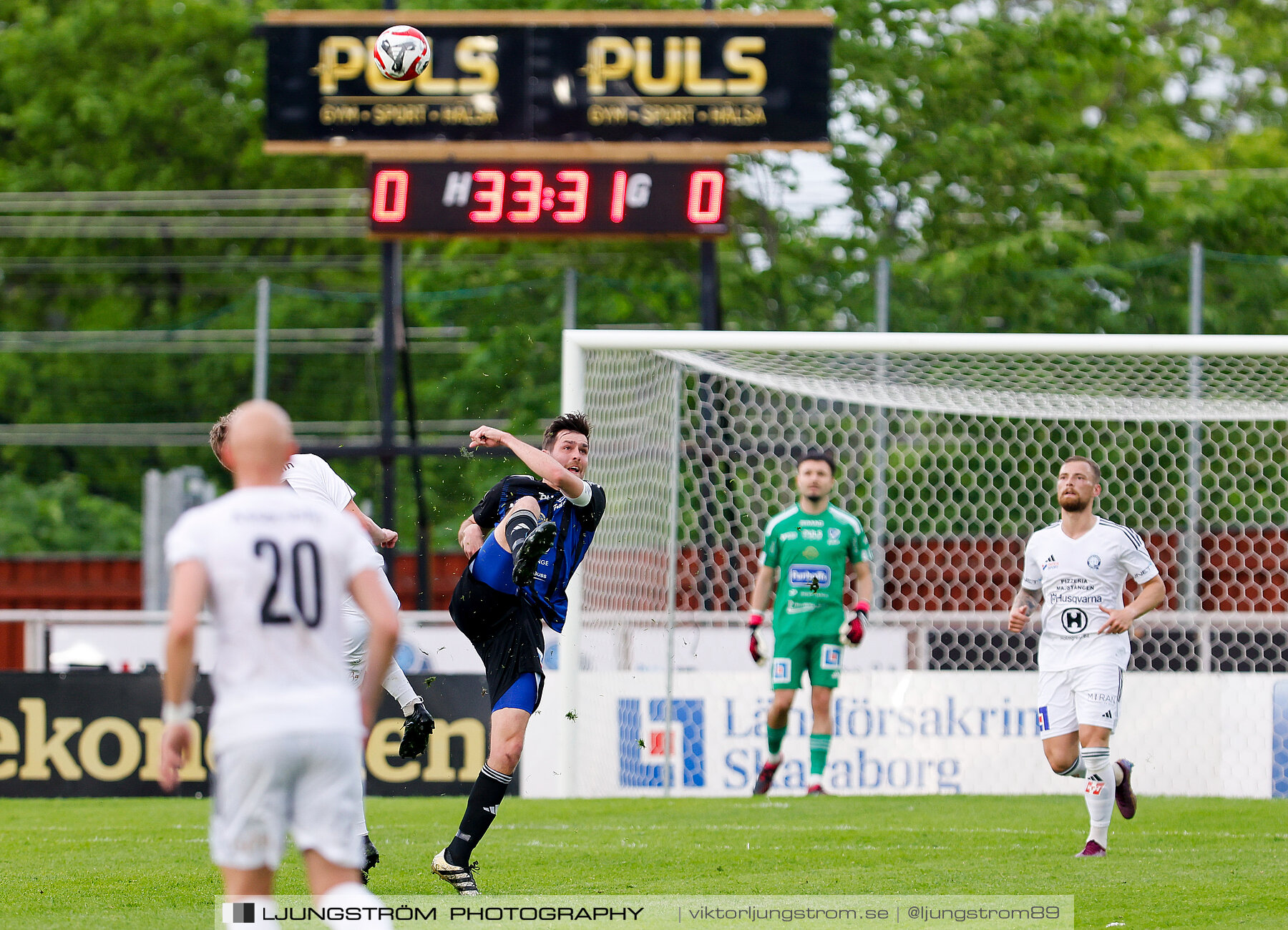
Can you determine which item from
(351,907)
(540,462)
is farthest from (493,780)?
(351,907)

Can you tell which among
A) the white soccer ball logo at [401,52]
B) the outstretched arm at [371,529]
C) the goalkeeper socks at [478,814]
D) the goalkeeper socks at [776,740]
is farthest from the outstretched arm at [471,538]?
the white soccer ball logo at [401,52]

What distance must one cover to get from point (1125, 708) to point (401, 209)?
805cm

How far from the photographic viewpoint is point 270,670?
406 cm

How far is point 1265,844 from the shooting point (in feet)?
27.9

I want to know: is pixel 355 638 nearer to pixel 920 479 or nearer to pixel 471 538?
pixel 471 538

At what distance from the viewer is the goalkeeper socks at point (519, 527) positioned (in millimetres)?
6648

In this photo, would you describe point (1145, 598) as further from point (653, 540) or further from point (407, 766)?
point (407, 766)

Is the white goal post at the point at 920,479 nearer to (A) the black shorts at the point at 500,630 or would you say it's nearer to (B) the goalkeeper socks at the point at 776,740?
(B) the goalkeeper socks at the point at 776,740

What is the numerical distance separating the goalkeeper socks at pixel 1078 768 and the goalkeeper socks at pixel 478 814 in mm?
3123

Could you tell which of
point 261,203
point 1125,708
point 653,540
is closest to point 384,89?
point 653,540

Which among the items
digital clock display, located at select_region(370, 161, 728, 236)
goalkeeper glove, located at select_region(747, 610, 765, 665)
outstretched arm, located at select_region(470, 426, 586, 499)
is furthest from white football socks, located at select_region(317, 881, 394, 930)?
digital clock display, located at select_region(370, 161, 728, 236)

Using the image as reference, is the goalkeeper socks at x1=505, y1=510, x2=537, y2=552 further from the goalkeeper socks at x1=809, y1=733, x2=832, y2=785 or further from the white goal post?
the goalkeeper socks at x1=809, y1=733, x2=832, y2=785

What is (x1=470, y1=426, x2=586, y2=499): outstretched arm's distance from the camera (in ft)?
20.7

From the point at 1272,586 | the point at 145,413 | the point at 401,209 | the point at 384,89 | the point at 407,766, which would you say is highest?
the point at 384,89
